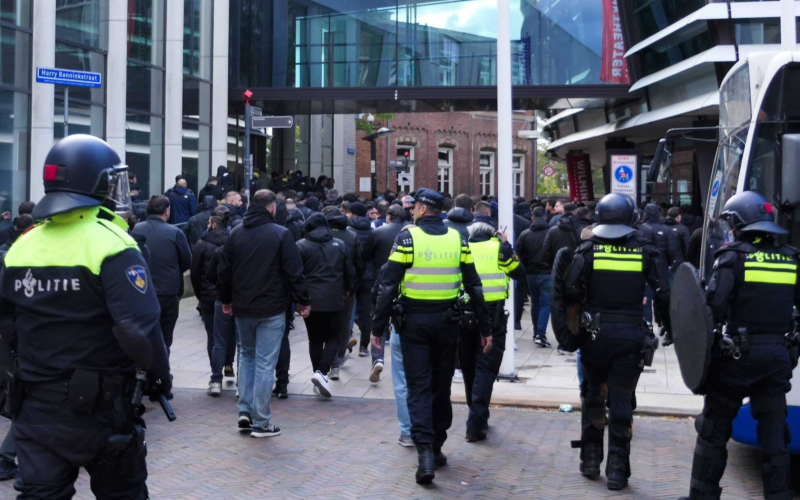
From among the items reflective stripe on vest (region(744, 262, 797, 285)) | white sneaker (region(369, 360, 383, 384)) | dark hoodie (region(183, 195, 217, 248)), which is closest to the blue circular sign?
dark hoodie (region(183, 195, 217, 248))

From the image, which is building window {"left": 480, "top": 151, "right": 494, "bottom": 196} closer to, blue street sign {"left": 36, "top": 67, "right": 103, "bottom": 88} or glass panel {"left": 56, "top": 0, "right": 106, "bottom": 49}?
glass panel {"left": 56, "top": 0, "right": 106, "bottom": 49}

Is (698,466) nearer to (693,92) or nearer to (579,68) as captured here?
(693,92)

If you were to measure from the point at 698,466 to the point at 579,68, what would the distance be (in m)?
20.1

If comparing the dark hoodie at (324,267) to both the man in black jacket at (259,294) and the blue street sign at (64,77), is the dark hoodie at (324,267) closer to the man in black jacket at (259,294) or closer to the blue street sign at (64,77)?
the man in black jacket at (259,294)

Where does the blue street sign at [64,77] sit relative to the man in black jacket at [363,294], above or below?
above

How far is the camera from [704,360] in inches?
209

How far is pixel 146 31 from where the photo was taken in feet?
71.8

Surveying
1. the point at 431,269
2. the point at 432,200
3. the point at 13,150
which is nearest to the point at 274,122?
the point at 13,150

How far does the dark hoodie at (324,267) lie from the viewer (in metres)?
9.55

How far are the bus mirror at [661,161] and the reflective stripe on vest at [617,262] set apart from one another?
4.46 feet

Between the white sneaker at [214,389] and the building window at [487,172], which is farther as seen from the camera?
the building window at [487,172]

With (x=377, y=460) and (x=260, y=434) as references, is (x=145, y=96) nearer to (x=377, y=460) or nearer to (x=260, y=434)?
(x=260, y=434)

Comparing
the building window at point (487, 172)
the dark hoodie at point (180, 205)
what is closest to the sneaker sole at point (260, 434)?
the dark hoodie at point (180, 205)

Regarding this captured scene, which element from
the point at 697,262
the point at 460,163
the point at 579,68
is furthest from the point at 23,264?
the point at 460,163
